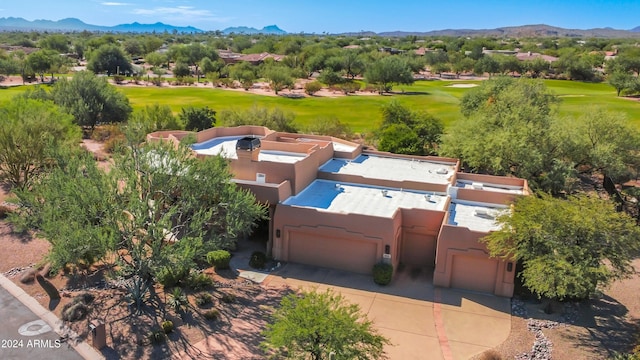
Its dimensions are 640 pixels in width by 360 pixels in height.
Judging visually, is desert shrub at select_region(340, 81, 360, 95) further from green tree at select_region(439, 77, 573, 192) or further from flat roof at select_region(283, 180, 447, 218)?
flat roof at select_region(283, 180, 447, 218)

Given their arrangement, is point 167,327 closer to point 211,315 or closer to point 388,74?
point 211,315

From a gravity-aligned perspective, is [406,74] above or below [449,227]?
above

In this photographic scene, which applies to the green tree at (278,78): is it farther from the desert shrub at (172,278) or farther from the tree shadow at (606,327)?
the tree shadow at (606,327)

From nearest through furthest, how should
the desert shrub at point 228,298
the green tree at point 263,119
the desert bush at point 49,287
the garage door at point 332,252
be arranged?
the desert bush at point 49,287 < the desert shrub at point 228,298 < the garage door at point 332,252 < the green tree at point 263,119

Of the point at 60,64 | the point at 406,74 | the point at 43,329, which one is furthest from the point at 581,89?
the point at 60,64

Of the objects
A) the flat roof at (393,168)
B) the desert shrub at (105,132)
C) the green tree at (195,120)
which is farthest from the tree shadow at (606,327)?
the desert shrub at (105,132)

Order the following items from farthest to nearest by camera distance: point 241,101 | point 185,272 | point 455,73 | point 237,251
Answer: point 455,73 → point 241,101 → point 237,251 → point 185,272

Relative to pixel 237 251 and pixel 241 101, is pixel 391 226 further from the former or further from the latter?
pixel 241 101
